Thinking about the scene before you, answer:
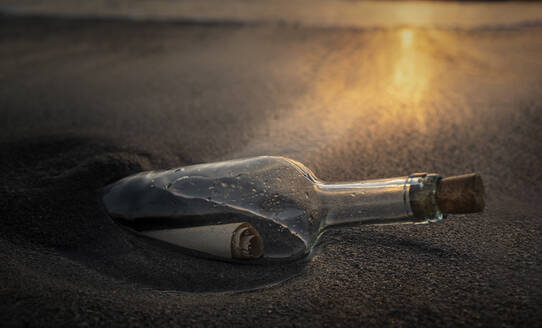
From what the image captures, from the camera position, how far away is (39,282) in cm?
89

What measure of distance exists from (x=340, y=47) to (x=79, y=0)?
258 cm

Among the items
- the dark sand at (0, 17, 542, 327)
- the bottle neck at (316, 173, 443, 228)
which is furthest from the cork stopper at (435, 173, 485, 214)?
the dark sand at (0, 17, 542, 327)

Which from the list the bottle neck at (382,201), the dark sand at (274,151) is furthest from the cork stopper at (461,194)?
the dark sand at (274,151)

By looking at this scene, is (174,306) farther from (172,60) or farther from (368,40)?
(368,40)

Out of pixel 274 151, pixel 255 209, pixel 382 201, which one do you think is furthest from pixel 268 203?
pixel 274 151

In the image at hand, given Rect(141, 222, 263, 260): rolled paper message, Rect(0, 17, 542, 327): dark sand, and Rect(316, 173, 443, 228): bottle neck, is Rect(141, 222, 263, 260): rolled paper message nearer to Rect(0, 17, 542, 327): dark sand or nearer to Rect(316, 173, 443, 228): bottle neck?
Rect(0, 17, 542, 327): dark sand

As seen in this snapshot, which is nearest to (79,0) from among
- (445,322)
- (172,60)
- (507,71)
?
(172,60)

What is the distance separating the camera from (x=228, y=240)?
101 centimetres

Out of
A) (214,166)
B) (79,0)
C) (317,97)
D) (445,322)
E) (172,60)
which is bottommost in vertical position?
(445,322)

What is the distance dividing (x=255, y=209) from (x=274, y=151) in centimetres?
58

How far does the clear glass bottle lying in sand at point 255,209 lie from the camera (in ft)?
3.34

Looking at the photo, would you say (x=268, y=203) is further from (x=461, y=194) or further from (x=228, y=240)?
(x=461, y=194)

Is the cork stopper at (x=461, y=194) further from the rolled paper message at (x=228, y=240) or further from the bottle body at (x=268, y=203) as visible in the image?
the rolled paper message at (x=228, y=240)

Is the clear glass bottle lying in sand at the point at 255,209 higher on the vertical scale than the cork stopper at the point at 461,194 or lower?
lower
